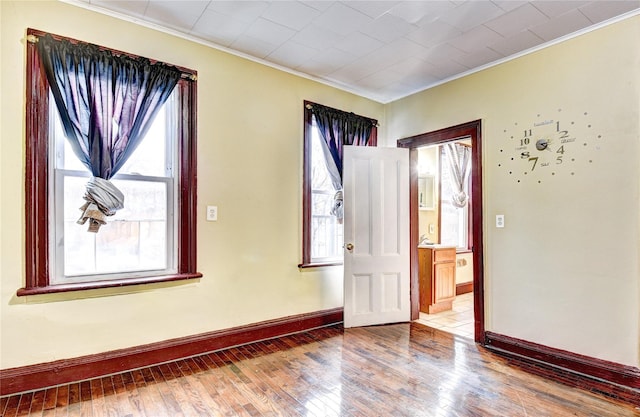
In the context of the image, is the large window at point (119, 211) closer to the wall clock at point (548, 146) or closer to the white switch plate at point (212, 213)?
the white switch plate at point (212, 213)

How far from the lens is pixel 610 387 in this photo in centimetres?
247

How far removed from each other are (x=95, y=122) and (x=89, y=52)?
1.70 feet

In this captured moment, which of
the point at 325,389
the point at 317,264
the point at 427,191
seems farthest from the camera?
the point at 427,191

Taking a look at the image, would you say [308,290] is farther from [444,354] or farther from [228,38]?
[228,38]

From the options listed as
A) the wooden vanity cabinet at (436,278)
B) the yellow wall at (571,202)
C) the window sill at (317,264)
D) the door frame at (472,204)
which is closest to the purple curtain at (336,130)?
the door frame at (472,204)

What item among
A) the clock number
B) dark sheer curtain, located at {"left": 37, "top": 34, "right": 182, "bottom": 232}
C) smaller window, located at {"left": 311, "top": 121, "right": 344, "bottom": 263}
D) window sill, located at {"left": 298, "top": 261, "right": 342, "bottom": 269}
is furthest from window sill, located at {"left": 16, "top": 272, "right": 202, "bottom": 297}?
the clock number

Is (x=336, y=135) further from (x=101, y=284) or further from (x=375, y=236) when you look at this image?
(x=101, y=284)

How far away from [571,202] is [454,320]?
77.7 inches

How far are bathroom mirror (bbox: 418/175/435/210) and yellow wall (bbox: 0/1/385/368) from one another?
1.92 meters

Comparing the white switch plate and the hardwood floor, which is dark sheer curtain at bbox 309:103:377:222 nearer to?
the white switch plate

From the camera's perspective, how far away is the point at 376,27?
2.75 metres

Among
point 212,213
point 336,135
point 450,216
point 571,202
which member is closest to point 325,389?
point 212,213

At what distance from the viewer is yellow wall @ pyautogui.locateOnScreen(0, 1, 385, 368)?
2287 mm

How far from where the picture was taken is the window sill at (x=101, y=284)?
231 cm
